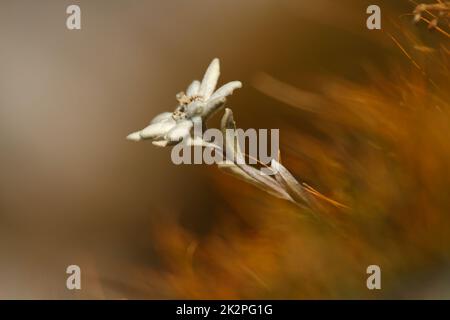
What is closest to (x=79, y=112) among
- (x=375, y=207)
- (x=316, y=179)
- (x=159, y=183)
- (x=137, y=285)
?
(x=159, y=183)

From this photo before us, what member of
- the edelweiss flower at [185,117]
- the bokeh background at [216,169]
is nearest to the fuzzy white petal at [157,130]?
the edelweiss flower at [185,117]

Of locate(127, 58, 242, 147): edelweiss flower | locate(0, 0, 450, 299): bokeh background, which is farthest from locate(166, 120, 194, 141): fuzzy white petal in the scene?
locate(0, 0, 450, 299): bokeh background

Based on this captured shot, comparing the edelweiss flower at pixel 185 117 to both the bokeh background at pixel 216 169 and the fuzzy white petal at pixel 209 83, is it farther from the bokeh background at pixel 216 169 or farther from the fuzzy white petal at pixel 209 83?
the bokeh background at pixel 216 169

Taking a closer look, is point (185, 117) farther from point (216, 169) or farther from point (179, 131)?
point (216, 169)

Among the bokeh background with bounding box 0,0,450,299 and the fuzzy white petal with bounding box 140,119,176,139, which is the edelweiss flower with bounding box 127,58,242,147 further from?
the bokeh background with bounding box 0,0,450,299

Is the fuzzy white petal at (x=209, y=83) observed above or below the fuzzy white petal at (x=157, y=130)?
above

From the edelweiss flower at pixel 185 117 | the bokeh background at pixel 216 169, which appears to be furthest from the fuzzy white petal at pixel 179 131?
the bokeh background at pixel 216 169

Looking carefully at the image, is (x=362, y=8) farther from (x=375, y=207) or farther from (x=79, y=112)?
(x=79, y=112)

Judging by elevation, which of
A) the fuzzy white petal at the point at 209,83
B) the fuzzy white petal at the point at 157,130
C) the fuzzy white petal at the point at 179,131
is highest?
the fuzzy white petal at the point at 209,83
